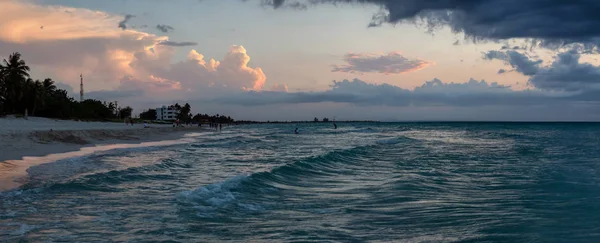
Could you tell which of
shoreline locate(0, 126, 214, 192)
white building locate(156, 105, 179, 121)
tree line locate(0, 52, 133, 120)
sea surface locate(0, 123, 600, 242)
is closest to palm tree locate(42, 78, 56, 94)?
tree line locate(0, 52, 133, 120)

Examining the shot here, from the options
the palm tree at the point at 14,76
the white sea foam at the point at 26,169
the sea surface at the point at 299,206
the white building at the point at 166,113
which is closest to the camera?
the sea surface at the point at 299,206

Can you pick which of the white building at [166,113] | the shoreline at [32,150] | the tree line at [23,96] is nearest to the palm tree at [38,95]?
the tree line at [23,96]

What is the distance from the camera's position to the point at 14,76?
2584 inches

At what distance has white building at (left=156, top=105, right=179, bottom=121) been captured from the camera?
7347 inches

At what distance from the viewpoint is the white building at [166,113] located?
612 ft

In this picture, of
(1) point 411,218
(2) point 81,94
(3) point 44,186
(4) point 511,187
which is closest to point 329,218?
(1) point 411,218

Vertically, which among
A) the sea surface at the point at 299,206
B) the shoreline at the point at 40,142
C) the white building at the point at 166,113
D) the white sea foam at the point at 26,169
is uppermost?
the white building at the point at 166,113

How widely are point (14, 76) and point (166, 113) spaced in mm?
122680

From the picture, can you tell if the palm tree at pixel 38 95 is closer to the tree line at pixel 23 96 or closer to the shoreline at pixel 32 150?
the tree line at pixel 23 96

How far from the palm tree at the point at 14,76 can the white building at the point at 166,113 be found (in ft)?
390

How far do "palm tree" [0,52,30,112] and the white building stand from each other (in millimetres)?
119018

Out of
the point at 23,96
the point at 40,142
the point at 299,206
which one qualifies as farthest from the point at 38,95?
the point at 299,206

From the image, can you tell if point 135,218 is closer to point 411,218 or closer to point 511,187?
point 411,218

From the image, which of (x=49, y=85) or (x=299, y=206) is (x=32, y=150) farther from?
(x=49, y=85)
